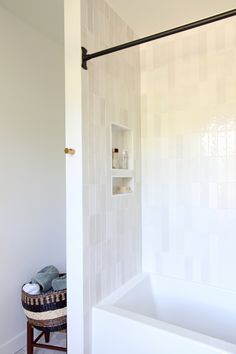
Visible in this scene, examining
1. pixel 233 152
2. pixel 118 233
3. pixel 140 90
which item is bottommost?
pixel 118 233

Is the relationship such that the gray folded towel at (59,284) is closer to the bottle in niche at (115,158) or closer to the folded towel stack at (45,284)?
the folded towel stack at (45,284)

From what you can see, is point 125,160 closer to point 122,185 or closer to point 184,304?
point 122,185

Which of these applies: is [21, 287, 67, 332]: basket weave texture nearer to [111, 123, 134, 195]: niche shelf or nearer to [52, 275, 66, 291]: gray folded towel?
[52, 275, 66, 291]: gray folded towel

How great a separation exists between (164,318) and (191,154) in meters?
1.33

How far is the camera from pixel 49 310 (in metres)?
1.76

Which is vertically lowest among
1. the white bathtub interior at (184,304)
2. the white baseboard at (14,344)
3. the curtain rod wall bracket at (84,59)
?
the white baseboard at (14,344)

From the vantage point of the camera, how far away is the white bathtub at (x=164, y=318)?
1374mm

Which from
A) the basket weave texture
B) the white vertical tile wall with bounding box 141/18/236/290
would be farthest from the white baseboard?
the white vertical tile wall with bounding box 141/18/236/290

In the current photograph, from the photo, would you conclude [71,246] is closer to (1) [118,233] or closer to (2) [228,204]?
(1) [118,233]

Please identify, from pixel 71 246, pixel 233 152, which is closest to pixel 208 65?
pixel 233 152

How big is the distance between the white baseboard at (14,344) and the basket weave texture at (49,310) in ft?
1.50

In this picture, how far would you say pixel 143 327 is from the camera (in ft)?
4.82

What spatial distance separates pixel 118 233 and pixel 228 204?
2.77 ft

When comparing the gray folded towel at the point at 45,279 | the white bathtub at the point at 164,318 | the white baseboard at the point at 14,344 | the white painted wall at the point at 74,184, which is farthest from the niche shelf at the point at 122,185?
the white baseboard at the point at 14,344
